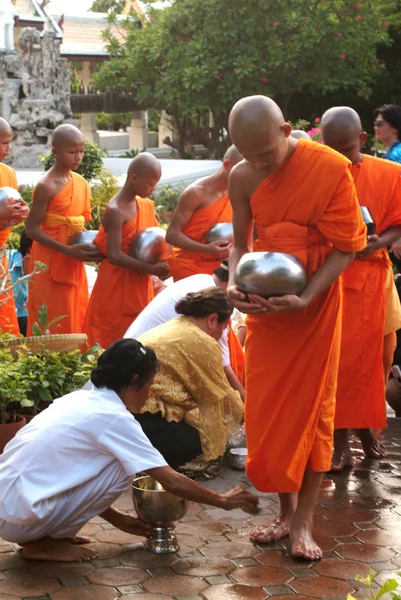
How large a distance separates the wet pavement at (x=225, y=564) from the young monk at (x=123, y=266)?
92.2 inches

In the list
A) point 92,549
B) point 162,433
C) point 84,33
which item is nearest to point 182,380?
point 162,433

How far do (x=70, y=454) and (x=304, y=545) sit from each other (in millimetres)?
1086

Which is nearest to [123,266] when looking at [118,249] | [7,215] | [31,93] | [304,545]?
[118,249]

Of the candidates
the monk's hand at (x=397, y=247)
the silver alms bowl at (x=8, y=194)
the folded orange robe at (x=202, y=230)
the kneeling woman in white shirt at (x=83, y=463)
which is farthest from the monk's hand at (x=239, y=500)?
the silver alms bowl at (x=8, y=194)

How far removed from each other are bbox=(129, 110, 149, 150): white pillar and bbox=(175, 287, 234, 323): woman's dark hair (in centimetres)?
2301

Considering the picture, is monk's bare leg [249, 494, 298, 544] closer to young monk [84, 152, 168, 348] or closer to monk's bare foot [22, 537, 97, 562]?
monk's bare foot [22, 537, 97, 562]

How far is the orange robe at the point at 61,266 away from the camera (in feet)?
24.2

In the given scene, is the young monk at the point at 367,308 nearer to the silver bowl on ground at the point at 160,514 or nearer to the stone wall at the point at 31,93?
the silver bowl on ground at the point at 160,514

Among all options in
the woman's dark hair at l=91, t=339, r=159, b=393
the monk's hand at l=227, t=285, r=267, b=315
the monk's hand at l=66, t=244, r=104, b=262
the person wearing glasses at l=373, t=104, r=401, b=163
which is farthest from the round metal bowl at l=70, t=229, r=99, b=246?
the woman's dark hair at l=91, t=339, r=159, b=393

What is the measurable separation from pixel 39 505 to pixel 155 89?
1499 centimetres

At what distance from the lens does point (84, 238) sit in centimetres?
723

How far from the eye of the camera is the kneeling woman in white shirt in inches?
154

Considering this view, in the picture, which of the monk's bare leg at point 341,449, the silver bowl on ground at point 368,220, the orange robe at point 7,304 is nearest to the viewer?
the silver bowl on ground at point 368,220

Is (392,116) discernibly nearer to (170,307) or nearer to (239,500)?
(170,307)
